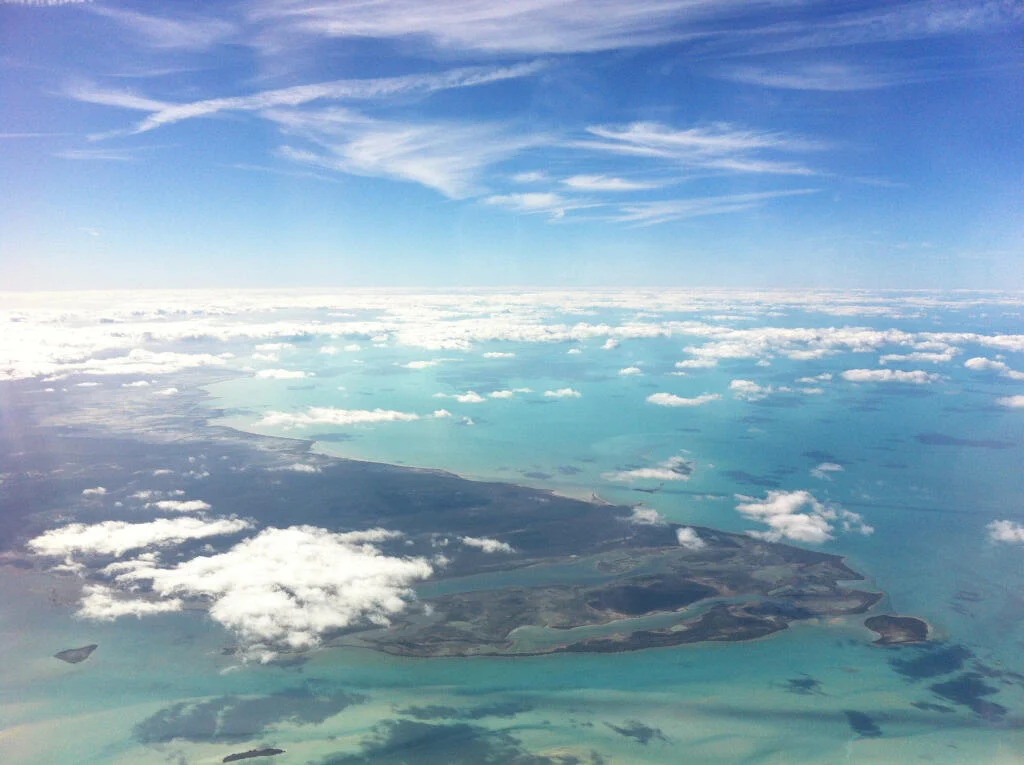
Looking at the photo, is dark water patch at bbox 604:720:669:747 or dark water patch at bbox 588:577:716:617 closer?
dark water patch at bbox 604:720:669:747

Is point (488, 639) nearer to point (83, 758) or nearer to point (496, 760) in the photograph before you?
point (496, 760)

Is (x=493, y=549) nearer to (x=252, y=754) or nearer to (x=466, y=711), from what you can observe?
(x=466, y=711)

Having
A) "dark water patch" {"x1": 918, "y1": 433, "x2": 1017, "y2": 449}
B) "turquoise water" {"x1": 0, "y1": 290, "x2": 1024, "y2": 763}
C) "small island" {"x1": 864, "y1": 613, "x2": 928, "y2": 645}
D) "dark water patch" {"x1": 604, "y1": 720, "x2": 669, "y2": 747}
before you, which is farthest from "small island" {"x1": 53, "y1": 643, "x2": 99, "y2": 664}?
"dark water patch" {"x1": 918, "y1": 433, "x2": 1017, "y2": 449}

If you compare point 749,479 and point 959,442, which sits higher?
point 959,442

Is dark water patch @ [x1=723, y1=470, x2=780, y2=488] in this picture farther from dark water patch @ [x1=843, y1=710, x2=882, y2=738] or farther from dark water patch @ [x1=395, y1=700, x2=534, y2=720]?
dark water patch @ [x1=395, y1=700, x2=534, y2=720]

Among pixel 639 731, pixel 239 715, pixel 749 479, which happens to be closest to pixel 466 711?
pixel 639 731
